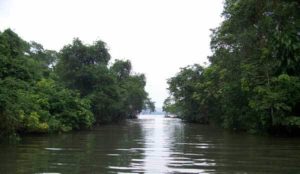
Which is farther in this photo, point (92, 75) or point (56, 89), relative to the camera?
point (92, 75)

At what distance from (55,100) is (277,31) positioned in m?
17.5

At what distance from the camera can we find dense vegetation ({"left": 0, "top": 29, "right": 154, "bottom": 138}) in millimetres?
25345

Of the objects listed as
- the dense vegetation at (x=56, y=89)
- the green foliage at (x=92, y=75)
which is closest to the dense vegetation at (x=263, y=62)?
the dense vegetation at (x=56, y=89)

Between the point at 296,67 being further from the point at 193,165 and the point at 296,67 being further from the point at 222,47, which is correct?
the point at 193,165

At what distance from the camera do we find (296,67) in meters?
27.7

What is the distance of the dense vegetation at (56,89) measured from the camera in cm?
2535

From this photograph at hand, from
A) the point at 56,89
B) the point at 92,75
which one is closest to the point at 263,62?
the point at 56,89

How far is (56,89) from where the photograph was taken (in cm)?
3688

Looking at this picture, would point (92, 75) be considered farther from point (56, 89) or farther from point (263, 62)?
point (263, 62)

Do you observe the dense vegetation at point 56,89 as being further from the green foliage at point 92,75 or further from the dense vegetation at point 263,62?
the dense vegetation at point 263,62

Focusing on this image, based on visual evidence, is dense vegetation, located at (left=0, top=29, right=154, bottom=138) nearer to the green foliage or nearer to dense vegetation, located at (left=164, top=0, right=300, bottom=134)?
the green foliage

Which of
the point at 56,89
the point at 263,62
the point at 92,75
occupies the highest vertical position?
the point at 92,75

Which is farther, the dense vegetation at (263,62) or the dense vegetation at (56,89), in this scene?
the dense vegetation at (263,62)

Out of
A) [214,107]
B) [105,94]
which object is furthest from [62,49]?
[214,107]
